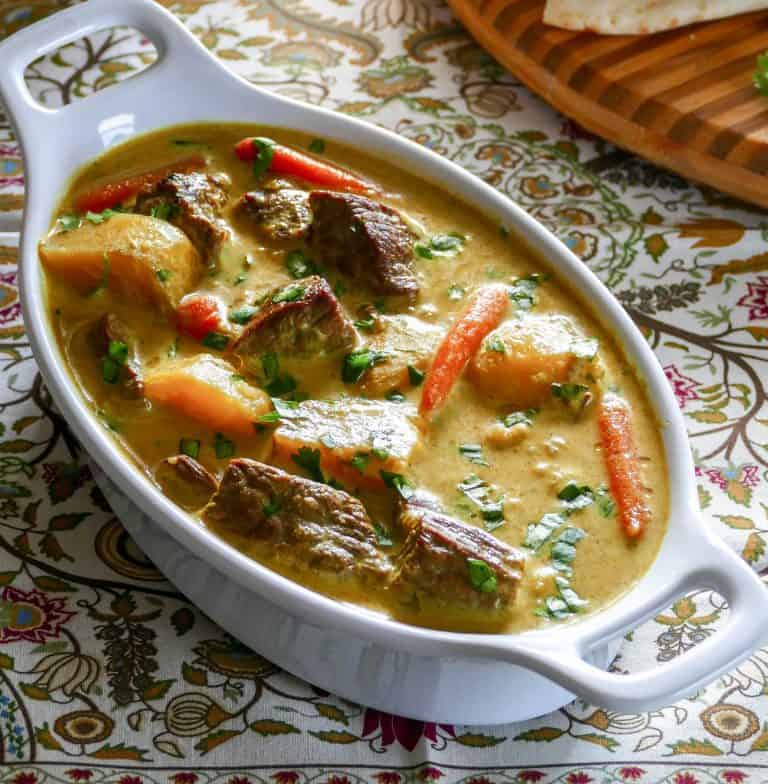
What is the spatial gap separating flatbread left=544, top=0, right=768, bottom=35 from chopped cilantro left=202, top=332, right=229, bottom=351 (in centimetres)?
224

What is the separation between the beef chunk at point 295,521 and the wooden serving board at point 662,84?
2359mm

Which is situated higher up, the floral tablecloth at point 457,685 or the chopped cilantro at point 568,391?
the chopped cilantro at point 568,391

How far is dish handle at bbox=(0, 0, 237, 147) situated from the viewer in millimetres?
3596

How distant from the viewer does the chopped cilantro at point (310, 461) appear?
9.59ft

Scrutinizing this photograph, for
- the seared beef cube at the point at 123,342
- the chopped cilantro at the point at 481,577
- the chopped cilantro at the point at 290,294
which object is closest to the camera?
the chopped cilantro at the point at 481,577

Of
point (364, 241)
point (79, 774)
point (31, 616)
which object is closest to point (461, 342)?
point (364, 241)

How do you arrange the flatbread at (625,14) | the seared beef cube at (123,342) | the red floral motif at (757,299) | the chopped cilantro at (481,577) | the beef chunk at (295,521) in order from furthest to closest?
the flatbread at (625,14)
the red floral motif at (757,299)
the seared beef cube at (123,342)
the beef chunk at (295,521)
the chopped cilantro at (481,577)

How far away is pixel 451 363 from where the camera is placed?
10.5ft

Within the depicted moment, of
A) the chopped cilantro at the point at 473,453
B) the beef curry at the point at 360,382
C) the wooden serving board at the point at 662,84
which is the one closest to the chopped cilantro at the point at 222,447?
the beef curry at the point at 360,382

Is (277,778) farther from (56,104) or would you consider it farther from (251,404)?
(56,104)

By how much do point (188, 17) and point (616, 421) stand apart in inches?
124

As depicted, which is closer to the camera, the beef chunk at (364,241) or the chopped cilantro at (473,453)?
the chopped cilantro at (473,453)

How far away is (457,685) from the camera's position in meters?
2.67

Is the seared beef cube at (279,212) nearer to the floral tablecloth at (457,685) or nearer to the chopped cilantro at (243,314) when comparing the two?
the chopped cilantro at (243,314)
